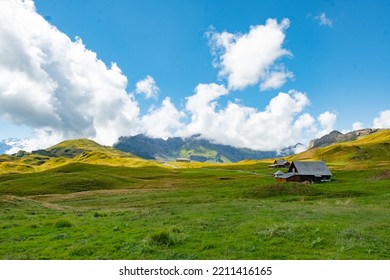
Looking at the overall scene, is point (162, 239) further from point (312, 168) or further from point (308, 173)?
point (312, 168)

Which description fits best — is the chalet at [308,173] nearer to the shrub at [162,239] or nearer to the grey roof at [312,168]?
the grey roof at [312,168]

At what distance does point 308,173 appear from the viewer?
104188mm

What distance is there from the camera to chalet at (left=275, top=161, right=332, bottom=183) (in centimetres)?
10160

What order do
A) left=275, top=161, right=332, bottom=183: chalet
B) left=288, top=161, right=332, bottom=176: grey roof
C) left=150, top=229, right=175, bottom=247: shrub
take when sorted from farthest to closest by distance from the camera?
left=288, top=161, right=332, bottom=176: grey roof < left=275, top=161, right=332, bottom=183: chalet < left=150, top=229, right=175, bottom=247: shrub

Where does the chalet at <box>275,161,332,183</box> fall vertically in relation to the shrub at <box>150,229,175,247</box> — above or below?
above

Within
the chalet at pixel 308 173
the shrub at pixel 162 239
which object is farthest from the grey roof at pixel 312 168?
the shrub at pixel 162 239

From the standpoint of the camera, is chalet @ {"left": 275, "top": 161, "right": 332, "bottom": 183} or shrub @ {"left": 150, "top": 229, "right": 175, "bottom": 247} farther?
chalet @ {"left": 275, "top": 161, "right": 332, "bottom": 183}

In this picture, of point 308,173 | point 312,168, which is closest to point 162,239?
point 308,173

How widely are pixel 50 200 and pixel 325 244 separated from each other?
204 feet

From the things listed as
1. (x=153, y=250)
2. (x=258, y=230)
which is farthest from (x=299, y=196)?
(x=153, y=250)

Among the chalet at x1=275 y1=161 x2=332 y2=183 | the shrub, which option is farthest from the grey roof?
the shrub

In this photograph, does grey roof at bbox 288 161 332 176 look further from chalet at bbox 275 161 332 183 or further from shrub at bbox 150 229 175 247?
shrub at bbox 150 229 175 247
